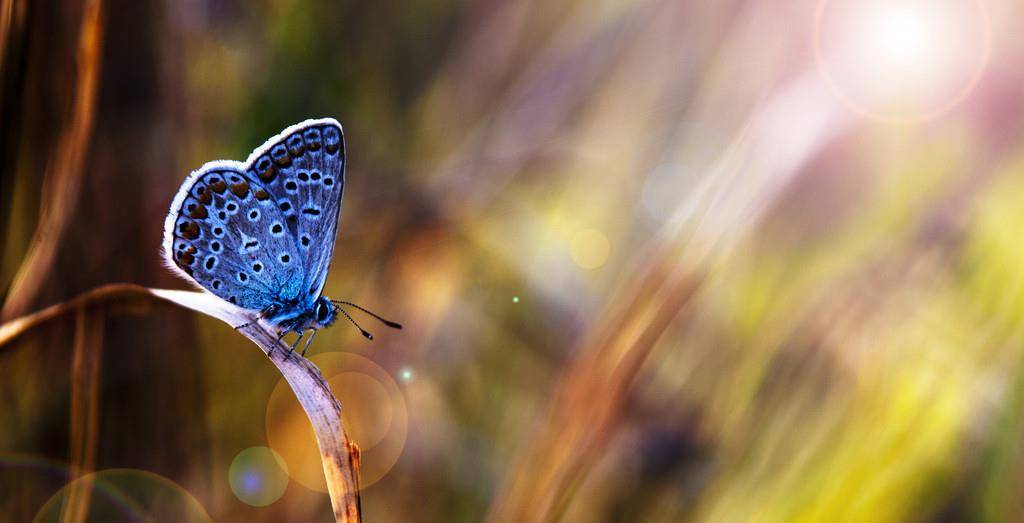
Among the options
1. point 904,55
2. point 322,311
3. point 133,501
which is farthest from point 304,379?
point 904,55

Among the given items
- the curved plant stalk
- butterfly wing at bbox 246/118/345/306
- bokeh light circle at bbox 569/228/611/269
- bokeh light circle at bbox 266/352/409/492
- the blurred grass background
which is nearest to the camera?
the curved plant stalk

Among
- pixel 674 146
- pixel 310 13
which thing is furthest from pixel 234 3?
pixel 674 146

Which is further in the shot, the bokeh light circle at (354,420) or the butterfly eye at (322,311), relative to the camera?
the bokeh light circle at (354,420)

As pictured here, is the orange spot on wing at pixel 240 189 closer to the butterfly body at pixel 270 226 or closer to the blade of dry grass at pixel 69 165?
the butterfly body at pixel 270 226

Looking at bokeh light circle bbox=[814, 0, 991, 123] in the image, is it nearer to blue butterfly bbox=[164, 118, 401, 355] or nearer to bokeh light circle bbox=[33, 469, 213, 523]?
blue butterfly bbox=[164, 118, 401, 355]

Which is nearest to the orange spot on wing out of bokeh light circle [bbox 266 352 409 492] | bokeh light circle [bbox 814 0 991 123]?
bokeh light circle [bbox 266 352 409 492]

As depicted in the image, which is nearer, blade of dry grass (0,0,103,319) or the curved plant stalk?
the curved plant stalk

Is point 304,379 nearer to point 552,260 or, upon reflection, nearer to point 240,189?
point 240,189

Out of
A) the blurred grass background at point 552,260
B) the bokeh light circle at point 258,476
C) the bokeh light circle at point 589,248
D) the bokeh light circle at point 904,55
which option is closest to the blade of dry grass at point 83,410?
the blurred grass background at point 552,260
